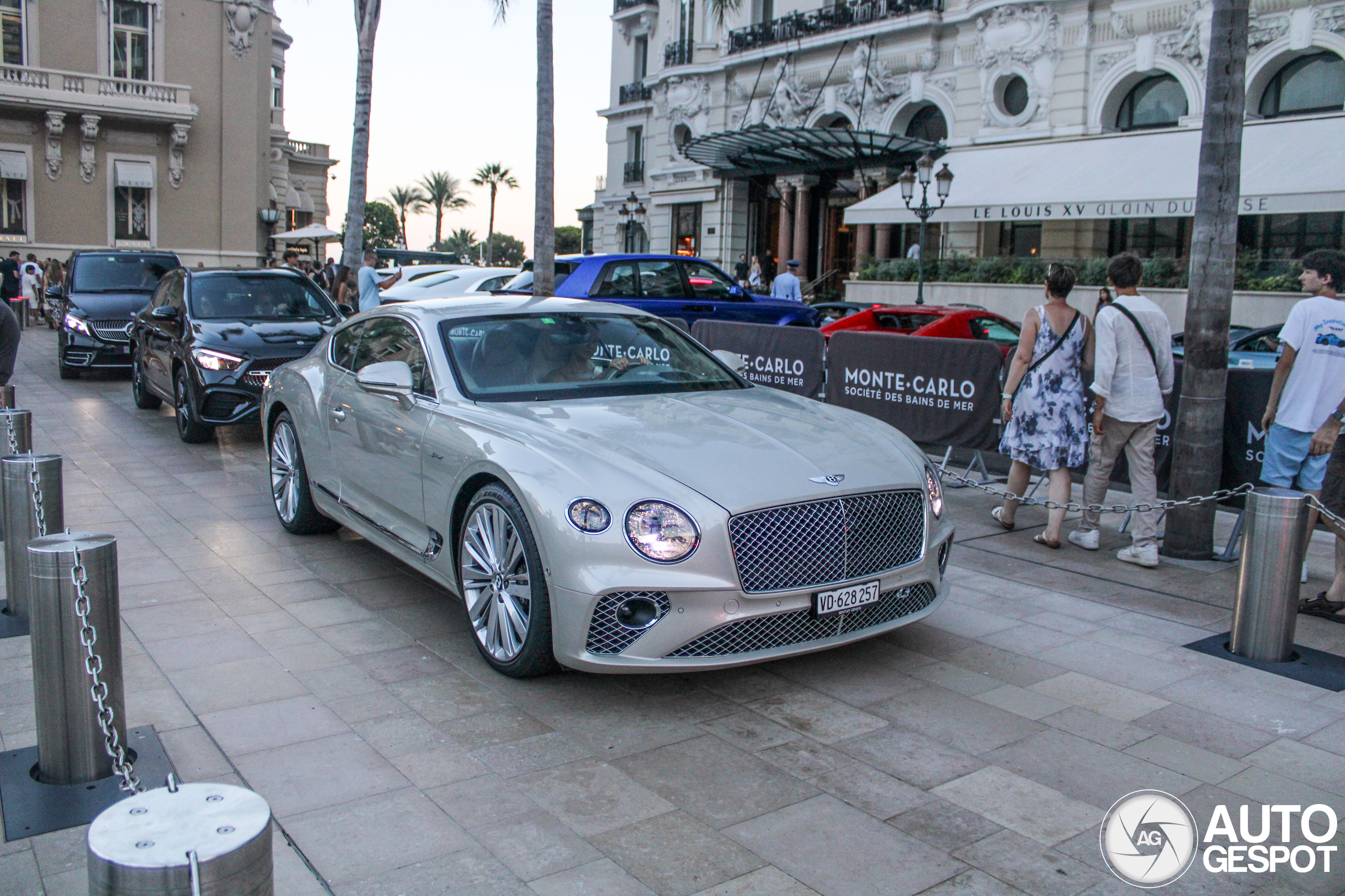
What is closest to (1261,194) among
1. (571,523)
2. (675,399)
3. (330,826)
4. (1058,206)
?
(1058,206)

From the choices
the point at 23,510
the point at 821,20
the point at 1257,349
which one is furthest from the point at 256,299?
the point at 821,20

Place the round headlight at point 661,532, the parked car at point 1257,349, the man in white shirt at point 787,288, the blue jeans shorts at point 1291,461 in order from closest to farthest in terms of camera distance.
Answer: the round headlight at point 661,532 → the blue jeans shorts at point 1291,461 → the parked car at point 1257,349 → the man in white shirt at point 787,288

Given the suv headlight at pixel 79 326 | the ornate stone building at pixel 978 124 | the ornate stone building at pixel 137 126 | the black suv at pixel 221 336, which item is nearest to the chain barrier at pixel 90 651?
the black suv at pixel 221 336

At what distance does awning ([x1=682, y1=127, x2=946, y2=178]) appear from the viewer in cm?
2936

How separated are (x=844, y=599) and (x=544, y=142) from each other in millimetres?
12002

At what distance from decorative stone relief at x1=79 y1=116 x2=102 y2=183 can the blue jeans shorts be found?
1376 inches

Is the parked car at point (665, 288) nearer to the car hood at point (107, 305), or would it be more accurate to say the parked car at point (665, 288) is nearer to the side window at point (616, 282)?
the side window at point (616, 282)

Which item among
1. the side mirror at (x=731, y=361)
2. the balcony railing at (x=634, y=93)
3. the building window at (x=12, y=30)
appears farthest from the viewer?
the balcony railing at (x=634, y=93)

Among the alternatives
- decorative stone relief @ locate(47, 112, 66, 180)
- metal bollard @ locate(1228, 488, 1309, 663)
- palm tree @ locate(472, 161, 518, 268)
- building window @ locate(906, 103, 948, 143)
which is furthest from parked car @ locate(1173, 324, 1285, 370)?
palm tree @ locate(472, 161, 518, 268)

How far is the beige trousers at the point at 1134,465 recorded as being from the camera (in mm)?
6832

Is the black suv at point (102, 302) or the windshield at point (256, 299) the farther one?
the black suv at point (102, 302)

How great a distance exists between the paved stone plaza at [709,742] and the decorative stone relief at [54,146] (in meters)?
31.9

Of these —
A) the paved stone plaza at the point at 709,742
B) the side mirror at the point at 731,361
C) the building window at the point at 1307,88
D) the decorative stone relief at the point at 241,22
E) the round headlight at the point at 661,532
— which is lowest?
the paved stone plaza at the point at 709,742

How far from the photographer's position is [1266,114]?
986 inches
